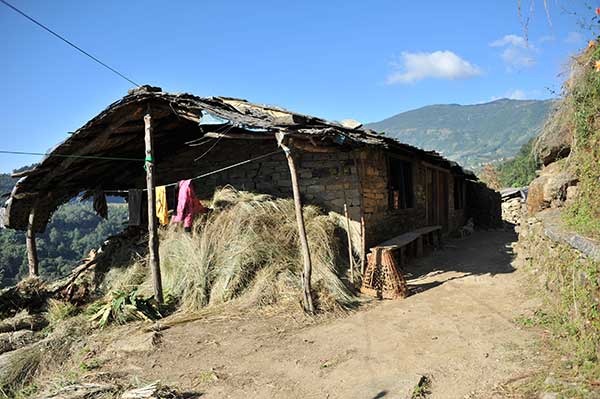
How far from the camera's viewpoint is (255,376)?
13.1 ft

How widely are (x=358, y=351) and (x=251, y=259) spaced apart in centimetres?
264

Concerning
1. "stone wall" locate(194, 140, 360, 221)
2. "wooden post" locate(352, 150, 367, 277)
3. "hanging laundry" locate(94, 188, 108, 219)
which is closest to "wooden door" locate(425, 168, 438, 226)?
"wooden post" locate(352, 150, 367, 277)

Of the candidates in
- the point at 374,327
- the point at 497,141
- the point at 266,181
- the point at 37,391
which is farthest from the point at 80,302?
the point at 497,141

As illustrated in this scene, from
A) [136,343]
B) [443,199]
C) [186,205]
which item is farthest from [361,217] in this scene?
[443,199]

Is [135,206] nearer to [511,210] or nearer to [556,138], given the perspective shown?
[556,138]

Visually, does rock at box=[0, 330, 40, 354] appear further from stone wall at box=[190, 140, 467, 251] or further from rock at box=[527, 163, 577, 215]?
rock at box=[527, 163, 577, 215]

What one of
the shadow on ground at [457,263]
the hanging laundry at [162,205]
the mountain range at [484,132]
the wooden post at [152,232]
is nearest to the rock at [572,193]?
the shadow on ground at [457,263]

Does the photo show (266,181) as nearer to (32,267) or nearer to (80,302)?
(80,302)

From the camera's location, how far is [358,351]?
4.36 m

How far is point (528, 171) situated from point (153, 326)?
2410 centimetres

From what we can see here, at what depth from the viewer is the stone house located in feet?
21.7

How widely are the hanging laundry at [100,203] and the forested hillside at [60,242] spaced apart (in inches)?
117

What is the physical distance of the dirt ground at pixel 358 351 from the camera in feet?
11.8

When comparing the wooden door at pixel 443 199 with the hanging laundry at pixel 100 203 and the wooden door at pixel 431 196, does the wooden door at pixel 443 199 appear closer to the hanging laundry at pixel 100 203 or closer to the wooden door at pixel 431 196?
the wooden door at pixel 431 196
